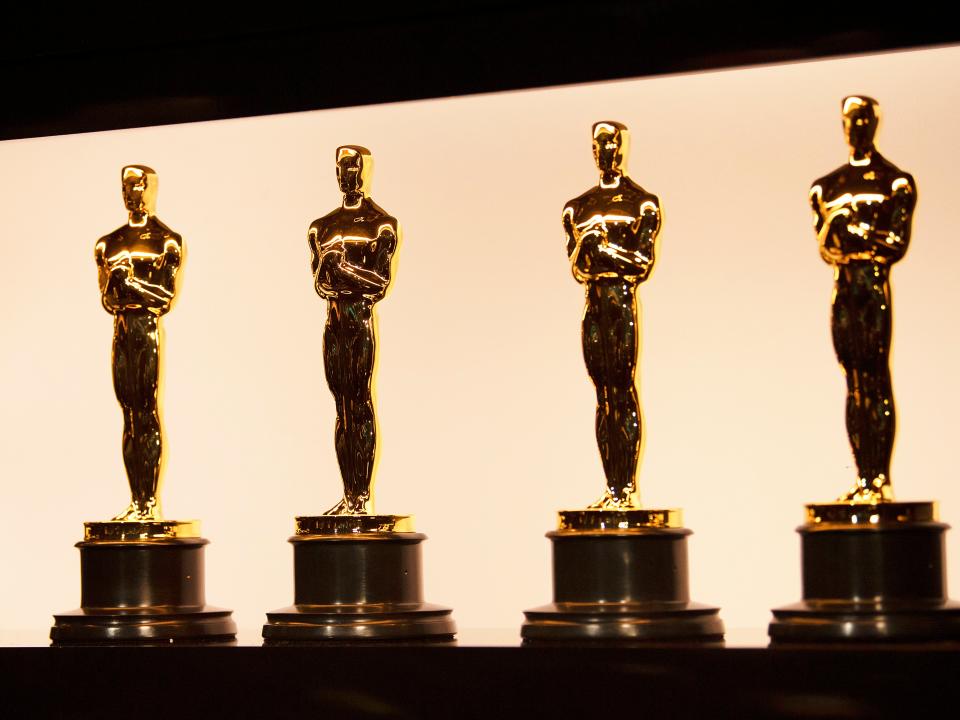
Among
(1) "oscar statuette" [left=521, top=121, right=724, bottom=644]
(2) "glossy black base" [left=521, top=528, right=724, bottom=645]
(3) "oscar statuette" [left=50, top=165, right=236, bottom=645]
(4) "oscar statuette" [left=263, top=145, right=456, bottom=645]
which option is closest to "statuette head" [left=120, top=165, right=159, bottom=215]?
(3) "oscar statuette" [left=50, top=165, right=236, bottom=645]

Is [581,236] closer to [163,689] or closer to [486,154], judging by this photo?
[486,154]

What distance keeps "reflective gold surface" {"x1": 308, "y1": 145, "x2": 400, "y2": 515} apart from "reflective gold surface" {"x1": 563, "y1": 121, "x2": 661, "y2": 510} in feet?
0.61

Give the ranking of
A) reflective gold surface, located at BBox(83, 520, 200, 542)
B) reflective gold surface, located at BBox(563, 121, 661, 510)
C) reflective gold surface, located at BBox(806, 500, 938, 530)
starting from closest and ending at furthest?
1. reflective gold surface, located at BBox(806, 500, 938, 530)
2. reflective gold surface, located at BBox(563, 121, 661, 510)
3. reflective gold surface, located at BBox(83, 520, 200, 542)

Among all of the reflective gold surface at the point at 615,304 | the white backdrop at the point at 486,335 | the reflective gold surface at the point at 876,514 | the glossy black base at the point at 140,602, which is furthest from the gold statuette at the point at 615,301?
the glossy black base at the point at 140,602

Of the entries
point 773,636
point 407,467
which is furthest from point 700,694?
point 407,467

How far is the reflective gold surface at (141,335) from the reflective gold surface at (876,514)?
2.09 ft

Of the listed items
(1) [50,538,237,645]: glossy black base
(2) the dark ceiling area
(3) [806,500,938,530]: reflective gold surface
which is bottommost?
(1) [50,538,237,645]: glossy black base

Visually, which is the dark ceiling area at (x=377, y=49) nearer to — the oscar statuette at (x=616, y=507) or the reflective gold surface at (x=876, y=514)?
the oscar statuette at (x=616, y=507)

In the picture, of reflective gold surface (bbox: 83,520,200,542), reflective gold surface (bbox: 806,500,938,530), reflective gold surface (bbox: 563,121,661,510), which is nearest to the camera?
reflective gold surface (bbox: 806,500,938,530)

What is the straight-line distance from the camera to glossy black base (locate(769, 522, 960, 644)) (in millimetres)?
1325

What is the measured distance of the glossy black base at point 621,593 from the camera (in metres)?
1.40

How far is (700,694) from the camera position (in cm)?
129

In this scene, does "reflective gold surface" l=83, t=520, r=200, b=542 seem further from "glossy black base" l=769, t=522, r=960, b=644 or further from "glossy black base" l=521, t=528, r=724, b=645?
"glossy black base" l=769, t=522, r=960, b=644

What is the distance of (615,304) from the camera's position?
1.49m
